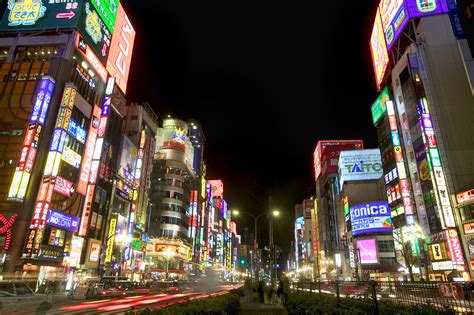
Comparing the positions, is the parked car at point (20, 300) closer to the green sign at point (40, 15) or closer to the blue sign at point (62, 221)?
the blue sign at point (62, 221)

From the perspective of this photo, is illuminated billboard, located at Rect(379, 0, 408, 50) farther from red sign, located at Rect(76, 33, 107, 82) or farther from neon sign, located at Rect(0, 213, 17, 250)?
neon sign, located at Rect(0, 213, 17, 250)

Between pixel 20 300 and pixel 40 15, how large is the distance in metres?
56.0

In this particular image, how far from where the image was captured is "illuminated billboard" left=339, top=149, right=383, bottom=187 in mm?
81312

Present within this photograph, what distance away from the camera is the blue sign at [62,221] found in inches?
1652

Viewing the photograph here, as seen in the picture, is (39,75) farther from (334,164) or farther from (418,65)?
(334,164)

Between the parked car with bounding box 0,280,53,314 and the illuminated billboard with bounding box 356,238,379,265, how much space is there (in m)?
66.3

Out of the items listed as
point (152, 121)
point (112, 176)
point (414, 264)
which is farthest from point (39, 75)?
point (414, 264)

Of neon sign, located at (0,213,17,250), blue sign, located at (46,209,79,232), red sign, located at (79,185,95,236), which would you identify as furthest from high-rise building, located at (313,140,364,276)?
neon sign, located at (0,213,17,250)

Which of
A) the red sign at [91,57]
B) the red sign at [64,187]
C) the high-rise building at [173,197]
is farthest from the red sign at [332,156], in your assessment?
the red sign at [64,187]

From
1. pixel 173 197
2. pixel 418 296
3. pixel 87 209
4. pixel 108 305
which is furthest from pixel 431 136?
pixel 173 197

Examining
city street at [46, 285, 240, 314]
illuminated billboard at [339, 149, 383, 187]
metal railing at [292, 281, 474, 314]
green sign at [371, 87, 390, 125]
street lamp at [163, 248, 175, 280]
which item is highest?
green sign at [371, 87, 390, 125]

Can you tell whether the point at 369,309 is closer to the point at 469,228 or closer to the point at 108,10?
the point at 469,228

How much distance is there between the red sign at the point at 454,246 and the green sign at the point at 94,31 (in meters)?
61.4

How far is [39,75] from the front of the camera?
46406 mm
